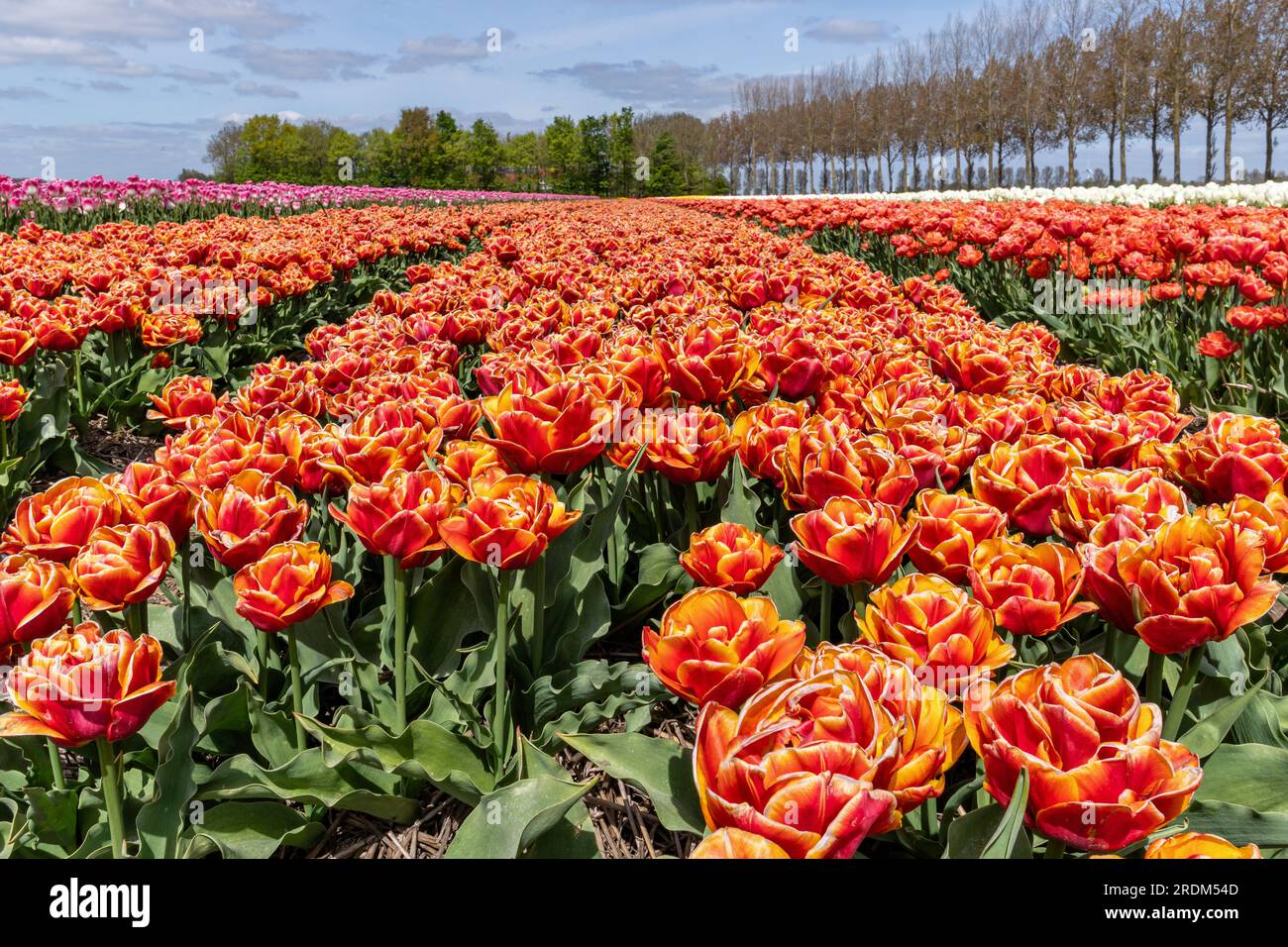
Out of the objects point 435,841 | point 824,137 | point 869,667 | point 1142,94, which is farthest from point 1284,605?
point 824,137

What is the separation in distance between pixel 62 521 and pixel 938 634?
5.12ft

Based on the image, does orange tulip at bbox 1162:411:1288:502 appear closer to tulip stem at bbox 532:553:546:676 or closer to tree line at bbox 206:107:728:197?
tulip stem at bbox 532:553:546:676

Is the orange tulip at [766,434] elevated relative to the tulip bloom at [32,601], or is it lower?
elevated

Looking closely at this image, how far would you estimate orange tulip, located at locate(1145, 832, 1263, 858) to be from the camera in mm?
934

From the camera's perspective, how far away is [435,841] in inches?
71.1

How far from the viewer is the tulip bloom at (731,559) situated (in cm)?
152

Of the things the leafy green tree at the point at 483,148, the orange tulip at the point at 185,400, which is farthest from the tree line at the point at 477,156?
the orange tulip at the point at 185,400

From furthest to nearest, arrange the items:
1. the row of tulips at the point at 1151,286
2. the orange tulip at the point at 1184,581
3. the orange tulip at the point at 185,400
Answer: the row of tulips at the point at 1151,286, the orange tulip at the point at 185,400, the orange tulip at the point at 1184,581

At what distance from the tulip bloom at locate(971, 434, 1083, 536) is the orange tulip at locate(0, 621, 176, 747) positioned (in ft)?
5.04

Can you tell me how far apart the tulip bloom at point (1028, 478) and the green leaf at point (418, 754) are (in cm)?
115

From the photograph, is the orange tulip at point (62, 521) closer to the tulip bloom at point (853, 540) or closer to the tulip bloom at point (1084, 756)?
the tulip bloom at point (853, 540)

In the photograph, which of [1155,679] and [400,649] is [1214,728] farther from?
[400,649]

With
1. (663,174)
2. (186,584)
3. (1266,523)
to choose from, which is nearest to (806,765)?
(1266,523)

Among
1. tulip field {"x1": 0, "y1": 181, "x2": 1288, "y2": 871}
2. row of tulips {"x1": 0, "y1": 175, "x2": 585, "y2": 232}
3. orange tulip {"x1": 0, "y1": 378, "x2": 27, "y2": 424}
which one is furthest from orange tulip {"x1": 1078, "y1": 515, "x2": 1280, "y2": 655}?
row of tulips {"x1": 0, "y1": 175, "x2": 585, "y2": 232}
